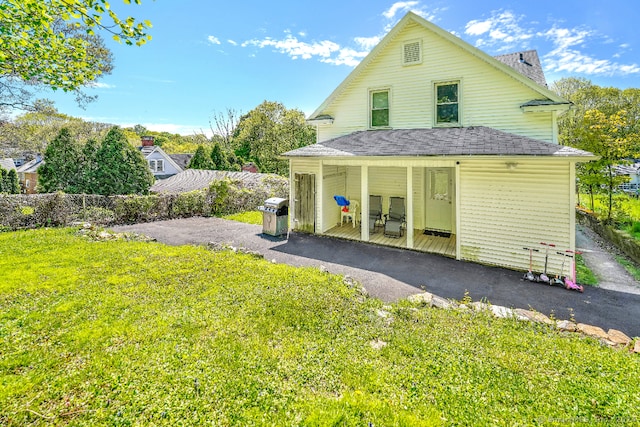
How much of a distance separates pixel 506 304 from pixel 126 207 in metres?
13.6

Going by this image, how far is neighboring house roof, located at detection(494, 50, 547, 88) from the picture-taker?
35.6ft

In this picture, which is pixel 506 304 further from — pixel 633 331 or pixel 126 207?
pixel 126 207

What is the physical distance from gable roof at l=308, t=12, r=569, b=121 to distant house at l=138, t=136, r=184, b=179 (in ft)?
90.1

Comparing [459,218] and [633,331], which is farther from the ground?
[459,218]

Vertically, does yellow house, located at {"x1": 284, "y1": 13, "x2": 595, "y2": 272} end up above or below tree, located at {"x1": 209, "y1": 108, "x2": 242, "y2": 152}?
below

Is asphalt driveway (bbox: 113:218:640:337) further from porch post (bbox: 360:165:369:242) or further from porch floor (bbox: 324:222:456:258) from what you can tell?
porch post (bbox: 360:165:369:242)

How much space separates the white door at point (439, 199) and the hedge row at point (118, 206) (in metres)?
9.73

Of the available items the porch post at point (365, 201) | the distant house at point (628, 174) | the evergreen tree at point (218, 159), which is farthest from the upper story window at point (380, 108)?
the evergreen tree at point (218, 159)

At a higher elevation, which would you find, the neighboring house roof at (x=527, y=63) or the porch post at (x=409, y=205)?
the neighboring house roof at (x=527, y=63)

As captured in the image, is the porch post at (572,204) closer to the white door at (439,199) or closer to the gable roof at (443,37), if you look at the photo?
the gable roof at (443,37)

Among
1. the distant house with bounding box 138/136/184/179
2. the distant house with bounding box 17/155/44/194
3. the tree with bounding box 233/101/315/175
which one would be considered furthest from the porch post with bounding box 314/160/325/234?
the distant house with bounding box 17/155/44/194

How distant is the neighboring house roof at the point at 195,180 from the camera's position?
1927 cm

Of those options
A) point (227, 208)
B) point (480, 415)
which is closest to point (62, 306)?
point (480, 415)

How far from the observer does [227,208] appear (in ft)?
50.8
